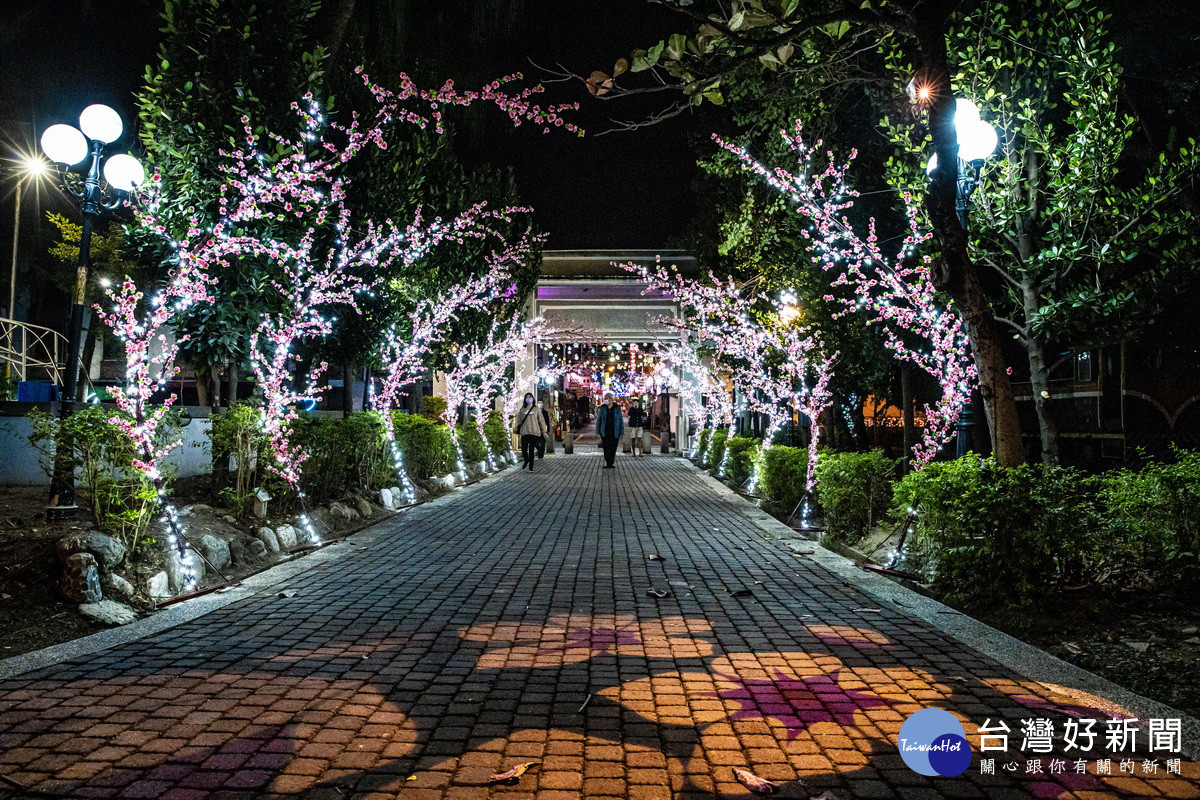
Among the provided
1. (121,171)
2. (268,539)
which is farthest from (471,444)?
(121,171)

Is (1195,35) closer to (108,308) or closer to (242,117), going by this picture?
(242,117)

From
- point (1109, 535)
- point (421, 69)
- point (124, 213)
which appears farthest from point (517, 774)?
point (421, 69)

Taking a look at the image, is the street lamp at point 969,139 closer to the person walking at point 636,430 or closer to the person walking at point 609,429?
the person walking at point 609,429

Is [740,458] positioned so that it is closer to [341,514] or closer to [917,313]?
[917,313]

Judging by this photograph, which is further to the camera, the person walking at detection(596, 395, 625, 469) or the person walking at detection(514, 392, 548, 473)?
the person walking at detection(596, 395, 625, 469)

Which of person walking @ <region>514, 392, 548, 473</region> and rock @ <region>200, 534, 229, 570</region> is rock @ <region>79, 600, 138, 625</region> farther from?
person walking @ <region>514, 392, 548, 473</region>

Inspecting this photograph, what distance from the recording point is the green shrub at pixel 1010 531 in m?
5.44

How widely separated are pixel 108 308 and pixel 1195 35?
36336 millimetres

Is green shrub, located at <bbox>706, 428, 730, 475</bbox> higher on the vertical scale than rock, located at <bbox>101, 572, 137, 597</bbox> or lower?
higher

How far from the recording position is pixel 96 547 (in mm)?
5738

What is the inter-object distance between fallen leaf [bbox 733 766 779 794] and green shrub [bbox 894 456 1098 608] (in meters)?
3.45

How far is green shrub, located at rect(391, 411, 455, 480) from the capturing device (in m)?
14.0

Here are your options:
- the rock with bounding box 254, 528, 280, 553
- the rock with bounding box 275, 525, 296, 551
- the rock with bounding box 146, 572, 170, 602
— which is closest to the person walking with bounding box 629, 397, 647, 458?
the rock with bounding box 275, 525, 296, 551

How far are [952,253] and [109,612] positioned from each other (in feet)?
23.5
